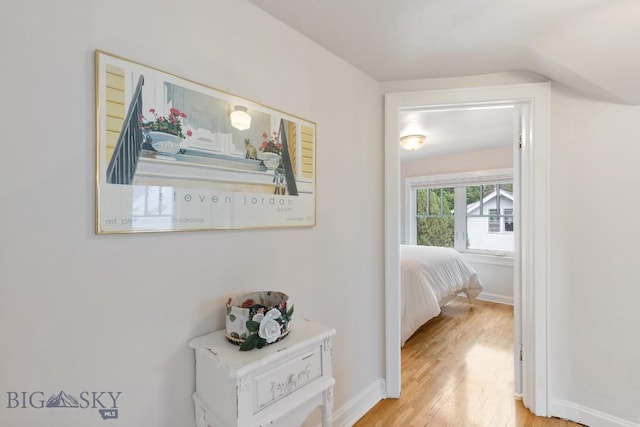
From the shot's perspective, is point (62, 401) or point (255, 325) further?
point (255, 325)

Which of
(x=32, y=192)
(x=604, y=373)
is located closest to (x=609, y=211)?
(x=604, y=373)

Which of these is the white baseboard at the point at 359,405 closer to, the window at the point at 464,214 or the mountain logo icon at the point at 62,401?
the mountain logo icon at the point at 62,401

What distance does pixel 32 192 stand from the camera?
79 cm

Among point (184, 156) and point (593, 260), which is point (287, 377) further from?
point (593, 260)

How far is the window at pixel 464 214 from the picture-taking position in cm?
455

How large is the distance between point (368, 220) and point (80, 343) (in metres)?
1.55

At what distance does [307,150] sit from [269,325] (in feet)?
2.88

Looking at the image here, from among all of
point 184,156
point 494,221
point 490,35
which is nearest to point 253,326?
point 184,156

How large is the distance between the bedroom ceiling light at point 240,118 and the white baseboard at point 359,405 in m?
1.61

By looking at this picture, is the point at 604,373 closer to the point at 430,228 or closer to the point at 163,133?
the point at 163,133

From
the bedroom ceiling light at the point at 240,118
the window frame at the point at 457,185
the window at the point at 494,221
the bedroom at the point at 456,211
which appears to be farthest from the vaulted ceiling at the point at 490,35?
the window at the point at 494,221

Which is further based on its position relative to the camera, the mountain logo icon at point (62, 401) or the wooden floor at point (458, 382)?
the wooden floor at point (458, 382)

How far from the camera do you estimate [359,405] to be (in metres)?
1.87

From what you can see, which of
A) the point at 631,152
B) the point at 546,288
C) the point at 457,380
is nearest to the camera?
the point at 631,152
